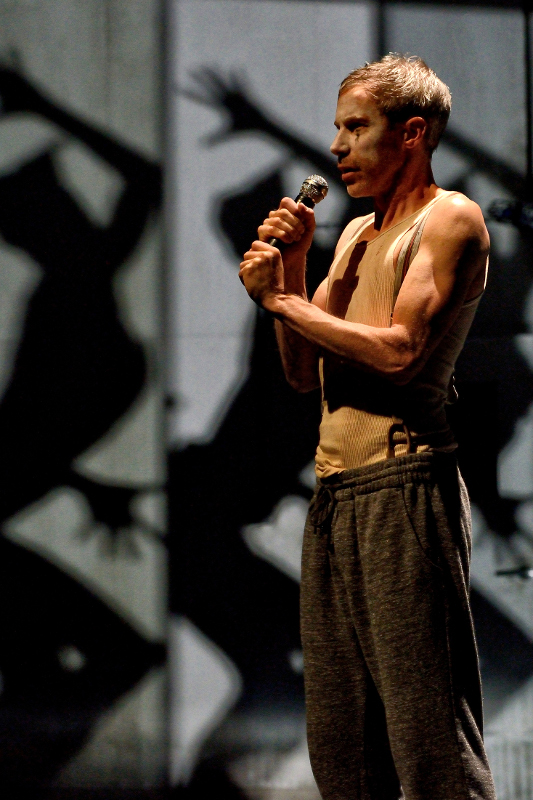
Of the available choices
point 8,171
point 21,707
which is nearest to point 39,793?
point 21,707

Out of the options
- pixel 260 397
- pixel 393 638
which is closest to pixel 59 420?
pixel 260 397

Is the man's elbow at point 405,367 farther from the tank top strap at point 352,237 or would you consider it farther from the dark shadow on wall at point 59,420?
the dark shadow on wall at point 59,420

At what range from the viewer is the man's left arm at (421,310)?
1868 millimetres

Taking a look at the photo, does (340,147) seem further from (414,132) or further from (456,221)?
(456,221)

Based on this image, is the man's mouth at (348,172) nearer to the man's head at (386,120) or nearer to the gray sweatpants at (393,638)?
the man's head at (386,120)

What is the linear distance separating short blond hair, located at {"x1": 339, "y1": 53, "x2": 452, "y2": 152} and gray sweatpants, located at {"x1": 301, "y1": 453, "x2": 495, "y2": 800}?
2.39 ft

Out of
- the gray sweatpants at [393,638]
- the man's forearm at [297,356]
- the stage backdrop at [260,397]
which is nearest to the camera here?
the gray sweatpants at [393,638]

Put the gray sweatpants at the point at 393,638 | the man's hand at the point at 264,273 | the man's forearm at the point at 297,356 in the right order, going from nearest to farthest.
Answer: the gray sweatpants at the point at 393,638, the man's hand at the point at 264,273, the man's forearm at the point at 297,356

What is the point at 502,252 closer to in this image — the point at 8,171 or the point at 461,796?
the point at 8,171

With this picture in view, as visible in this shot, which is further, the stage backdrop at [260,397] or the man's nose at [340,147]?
the stage backdrop at [260,397]

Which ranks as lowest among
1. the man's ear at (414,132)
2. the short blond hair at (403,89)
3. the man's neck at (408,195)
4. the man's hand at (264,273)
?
the man's hand at (264,273)

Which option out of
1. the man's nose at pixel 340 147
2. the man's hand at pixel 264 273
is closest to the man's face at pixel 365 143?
the man's nose at pixel 340 147

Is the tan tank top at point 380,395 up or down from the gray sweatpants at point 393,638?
up

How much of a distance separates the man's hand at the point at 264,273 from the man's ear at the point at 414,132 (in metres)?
0.37
